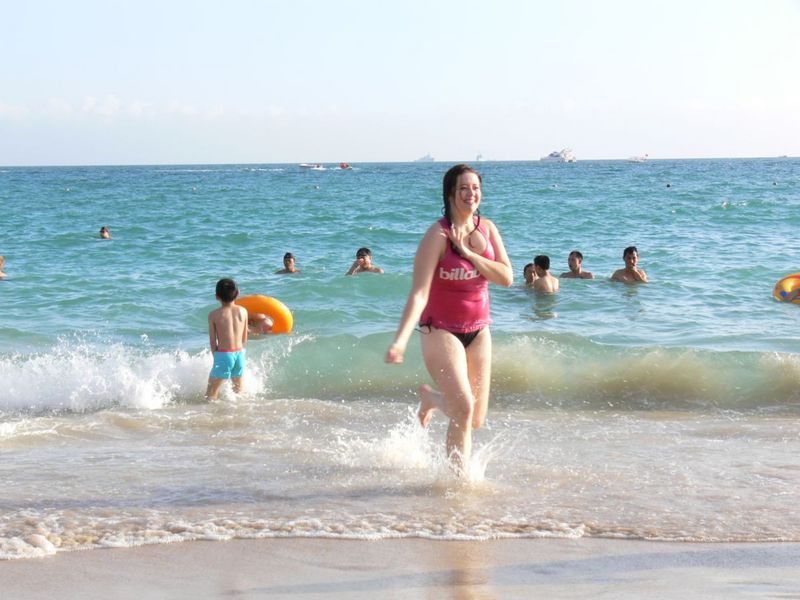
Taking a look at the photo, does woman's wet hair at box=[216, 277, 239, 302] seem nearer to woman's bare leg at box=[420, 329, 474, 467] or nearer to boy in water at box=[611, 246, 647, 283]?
woman's bare leg at box=[420, 329, 474, 467]

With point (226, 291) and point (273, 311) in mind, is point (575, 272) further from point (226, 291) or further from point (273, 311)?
point (226, 291)

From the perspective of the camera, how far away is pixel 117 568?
15.0 feet

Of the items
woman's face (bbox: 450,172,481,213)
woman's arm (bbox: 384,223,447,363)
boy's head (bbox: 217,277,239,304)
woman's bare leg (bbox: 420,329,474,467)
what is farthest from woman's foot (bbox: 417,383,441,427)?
boy's head (bbox: 217,277,239,304)

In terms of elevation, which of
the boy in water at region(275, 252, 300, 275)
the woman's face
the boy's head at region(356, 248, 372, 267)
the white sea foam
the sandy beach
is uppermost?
the woman's face

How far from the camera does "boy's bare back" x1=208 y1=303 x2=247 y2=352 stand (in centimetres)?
886

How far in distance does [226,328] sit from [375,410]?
1.48m

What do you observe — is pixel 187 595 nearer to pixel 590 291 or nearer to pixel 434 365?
pixel 434 365

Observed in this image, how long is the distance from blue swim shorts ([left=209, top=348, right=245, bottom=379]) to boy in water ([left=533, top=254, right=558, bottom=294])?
6531 mm

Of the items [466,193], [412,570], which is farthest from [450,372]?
[412,570]

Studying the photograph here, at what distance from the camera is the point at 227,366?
8867 millimetres

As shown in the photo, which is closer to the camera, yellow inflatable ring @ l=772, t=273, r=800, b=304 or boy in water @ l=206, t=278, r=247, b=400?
boy in water @ l=206, t=278, r=247, b=400

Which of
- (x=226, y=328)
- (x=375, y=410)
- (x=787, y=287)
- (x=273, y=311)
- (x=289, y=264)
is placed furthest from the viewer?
(x=289, y=264)

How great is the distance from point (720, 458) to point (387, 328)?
6255 mm

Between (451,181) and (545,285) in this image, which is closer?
(451,181)
